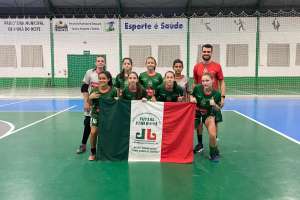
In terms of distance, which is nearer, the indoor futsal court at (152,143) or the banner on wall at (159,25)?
the indoor futsal court at (152,143)

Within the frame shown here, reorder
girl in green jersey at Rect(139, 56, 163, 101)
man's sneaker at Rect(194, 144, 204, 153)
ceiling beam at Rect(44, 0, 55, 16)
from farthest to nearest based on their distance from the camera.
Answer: ceiling beam at Rect(44, 0, 55, 16)
man's sneaker at Rect(194, 144, 204, 153)
girl in green jersey at Rect(139, 56, 163, 101)

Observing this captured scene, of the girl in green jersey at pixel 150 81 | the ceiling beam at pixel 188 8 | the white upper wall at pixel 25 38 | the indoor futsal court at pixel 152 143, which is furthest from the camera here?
the ceiling beam at pixel 188 8

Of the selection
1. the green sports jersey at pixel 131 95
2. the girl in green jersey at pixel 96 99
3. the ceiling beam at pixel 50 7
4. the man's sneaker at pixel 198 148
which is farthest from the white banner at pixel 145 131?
the ceiling beam at pixel 50 7

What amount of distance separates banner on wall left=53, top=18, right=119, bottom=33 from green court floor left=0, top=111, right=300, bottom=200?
15975 millimetres

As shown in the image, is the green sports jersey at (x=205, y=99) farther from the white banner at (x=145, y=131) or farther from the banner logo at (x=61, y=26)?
the banner logo at (x=61, y=26)

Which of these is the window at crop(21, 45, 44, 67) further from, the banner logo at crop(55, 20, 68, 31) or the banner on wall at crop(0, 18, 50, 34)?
the banner logo at crop(55, 20, 68, 31)

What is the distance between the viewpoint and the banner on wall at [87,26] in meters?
21.9

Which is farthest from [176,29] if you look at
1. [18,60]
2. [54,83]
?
[18,60]

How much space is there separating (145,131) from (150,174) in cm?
94

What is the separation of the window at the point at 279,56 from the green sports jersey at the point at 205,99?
695 inches

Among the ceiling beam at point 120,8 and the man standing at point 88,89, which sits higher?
the ceiling beam at point 120,8

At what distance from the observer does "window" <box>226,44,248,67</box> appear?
21.7 meters

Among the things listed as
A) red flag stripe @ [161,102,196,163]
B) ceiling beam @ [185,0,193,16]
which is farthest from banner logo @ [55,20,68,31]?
red flag stripe @ [161,102,196,163]

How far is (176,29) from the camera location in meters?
21.7
